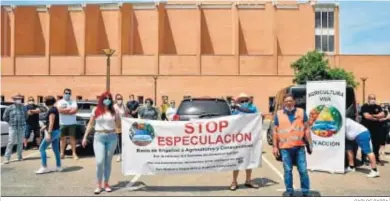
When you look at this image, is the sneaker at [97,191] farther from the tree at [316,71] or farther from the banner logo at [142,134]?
the tree at [316,71]

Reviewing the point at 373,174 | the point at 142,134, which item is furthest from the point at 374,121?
the point at 142,134

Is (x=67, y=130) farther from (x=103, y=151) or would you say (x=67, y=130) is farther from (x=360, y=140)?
(x=360, y=140)

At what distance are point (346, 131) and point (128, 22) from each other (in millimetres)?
52817

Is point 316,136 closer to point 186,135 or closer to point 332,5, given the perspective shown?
point 186,135

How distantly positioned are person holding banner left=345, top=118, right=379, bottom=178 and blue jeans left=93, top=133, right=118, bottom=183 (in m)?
5.82

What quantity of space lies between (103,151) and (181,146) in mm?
1479

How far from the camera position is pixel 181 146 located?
8.38 metres

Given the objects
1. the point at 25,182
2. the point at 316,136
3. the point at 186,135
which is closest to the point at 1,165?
the point at 25,182

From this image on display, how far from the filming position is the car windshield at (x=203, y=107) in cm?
1180

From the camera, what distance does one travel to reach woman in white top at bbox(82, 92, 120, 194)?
26.5 ft

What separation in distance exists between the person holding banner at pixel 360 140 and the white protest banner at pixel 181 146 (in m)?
3.32

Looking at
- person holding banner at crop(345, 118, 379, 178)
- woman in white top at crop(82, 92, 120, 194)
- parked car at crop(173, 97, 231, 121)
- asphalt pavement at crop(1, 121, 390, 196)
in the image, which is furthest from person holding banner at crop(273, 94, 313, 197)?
parked car at crop(173, 97, 231, 121)

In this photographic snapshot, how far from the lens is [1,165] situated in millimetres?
11281

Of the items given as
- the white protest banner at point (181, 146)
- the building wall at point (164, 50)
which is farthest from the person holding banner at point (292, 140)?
the building wall at point (164, 50)
